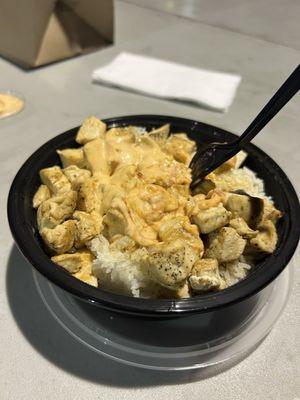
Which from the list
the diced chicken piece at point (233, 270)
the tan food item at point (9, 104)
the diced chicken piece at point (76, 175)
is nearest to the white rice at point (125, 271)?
the diced chicken piece at point (233, 270)

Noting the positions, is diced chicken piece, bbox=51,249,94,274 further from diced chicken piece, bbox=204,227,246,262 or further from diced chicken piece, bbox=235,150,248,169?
diced chicken piece, bbox=235,150,248,169

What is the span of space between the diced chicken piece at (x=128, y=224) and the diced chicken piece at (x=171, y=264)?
0.13 feet

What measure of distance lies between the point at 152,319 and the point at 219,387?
0.49 feet

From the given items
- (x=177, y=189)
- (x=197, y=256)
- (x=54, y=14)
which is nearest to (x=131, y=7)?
(x=54, y=14)

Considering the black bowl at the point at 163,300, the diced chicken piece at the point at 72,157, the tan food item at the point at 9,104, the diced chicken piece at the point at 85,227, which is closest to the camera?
the black bowl at the point at 163,300

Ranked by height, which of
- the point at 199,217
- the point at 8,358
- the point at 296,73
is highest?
the point at 296,73

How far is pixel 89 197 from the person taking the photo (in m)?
0.66

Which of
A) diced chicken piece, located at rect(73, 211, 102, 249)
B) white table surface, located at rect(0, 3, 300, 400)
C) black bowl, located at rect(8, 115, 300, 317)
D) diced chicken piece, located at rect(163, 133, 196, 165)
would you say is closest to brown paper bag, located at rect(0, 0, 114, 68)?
white table surface, located at rect(0, 3, 300, 400)

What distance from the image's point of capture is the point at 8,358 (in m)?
0.60

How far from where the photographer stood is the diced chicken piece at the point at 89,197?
0.66 m

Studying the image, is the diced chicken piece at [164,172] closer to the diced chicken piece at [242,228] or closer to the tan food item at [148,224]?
the tan food item at [148,224]

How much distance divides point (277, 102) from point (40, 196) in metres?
0.38

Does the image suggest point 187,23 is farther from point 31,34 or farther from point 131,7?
point 31,34

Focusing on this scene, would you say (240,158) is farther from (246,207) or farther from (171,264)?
(171,264)
